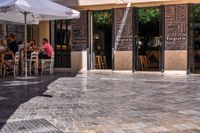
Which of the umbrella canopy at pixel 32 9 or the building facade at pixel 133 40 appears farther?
the building facade at pixel 133 40

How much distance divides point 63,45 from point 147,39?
4.24 m

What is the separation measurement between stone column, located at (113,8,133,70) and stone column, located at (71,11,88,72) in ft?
4.90

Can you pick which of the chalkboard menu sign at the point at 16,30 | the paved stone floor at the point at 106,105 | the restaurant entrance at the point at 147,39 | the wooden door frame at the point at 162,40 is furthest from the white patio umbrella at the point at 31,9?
the restaurant entrance at the point at 147,39

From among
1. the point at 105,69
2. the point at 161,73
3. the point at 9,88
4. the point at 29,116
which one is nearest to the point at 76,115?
the point at 29,116

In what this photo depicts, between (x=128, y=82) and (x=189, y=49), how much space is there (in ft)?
15.6

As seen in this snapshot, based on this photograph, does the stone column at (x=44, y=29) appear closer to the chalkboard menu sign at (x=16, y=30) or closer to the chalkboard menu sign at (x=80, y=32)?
the chalkboard menu sign at (x=16, y=30)

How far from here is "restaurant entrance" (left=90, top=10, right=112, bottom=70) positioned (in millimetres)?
19562

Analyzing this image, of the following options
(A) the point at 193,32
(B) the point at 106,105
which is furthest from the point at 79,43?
(B) the point at 106,105

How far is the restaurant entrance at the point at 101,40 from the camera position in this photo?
1956cm

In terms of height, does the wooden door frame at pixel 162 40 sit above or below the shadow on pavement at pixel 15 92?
above

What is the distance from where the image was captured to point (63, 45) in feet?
68.5

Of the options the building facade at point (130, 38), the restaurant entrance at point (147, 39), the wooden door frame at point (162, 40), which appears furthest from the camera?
the restaurant entrance at point (147, 39)

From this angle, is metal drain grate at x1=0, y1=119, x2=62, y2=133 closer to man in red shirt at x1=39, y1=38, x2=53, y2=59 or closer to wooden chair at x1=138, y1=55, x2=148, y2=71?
man in red shirt at x1=39, y1=38, x2=53, y2=59

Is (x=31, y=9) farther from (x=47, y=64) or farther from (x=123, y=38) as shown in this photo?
(x=123, y=38)
